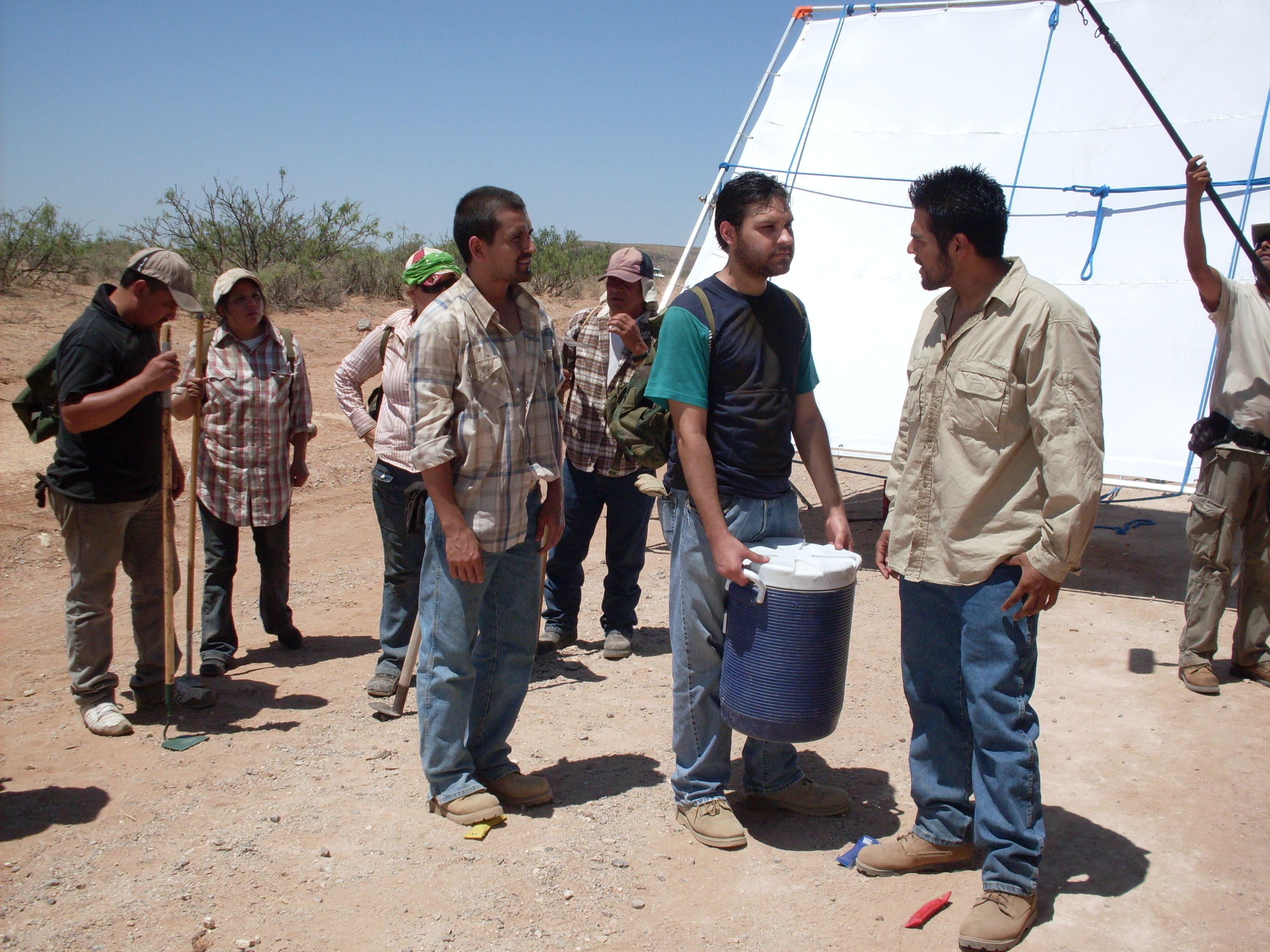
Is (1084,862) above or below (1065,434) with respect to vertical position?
below

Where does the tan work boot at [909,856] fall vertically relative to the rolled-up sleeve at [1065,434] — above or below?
below

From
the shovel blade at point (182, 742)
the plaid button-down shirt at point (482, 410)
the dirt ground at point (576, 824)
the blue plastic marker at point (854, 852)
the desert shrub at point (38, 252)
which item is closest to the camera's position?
the dirt ground at point (576, 824)

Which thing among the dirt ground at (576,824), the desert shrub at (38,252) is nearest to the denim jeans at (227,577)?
the dirt ground at (576,824)

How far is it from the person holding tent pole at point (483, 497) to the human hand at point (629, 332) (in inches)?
50.4

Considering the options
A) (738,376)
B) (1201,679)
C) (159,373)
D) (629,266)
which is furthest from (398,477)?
Result: (1201,679)

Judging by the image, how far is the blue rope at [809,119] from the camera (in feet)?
25.7

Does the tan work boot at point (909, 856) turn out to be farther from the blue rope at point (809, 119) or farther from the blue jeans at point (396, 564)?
the blue rope at point (809, 119)

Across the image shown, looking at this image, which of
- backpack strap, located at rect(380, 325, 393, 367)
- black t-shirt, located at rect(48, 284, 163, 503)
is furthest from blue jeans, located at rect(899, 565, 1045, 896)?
black t-shirt, located at rect(48, 284, 163, 503)

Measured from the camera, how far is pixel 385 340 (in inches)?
180

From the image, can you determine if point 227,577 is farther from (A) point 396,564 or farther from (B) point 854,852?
(B) point 854,852

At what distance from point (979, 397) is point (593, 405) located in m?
2.56

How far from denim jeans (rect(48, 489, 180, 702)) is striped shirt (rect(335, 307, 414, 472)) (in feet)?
3.11

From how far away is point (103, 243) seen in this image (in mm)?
24172

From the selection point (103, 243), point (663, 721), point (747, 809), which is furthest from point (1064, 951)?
point (103, 243)
